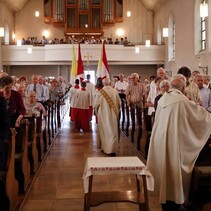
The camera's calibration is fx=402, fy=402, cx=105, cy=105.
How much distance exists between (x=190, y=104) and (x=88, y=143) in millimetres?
5884

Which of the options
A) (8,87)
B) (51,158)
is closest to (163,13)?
(51,158)

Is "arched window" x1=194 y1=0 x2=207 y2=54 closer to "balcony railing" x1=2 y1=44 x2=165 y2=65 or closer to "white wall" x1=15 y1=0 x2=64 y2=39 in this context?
"balcony railing" x1=2 y1=44 x2=165 y2=65

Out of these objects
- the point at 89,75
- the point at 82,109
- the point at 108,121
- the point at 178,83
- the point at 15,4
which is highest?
the point at 15,4

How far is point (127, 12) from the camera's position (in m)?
28.4

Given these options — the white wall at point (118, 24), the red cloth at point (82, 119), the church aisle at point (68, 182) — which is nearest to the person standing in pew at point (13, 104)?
the church aisle at point (68, 182)

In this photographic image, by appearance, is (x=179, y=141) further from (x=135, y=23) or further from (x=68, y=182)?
(x=135, y=23)

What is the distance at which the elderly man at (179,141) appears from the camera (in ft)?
16.0

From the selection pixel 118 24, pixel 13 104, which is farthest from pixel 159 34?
pixel 13 104

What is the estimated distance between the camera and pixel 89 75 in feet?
49.5

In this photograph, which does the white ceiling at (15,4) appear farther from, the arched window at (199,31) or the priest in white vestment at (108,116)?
the priest in white vestment at (108,116)

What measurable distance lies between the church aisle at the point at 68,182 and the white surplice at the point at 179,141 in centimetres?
59

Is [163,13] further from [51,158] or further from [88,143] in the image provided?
[51,158]

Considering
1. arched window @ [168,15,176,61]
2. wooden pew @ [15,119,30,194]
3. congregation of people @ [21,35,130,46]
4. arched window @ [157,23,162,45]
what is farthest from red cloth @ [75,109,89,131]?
arched window @ [157,23,162,45]

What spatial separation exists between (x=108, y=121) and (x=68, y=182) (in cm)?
236
